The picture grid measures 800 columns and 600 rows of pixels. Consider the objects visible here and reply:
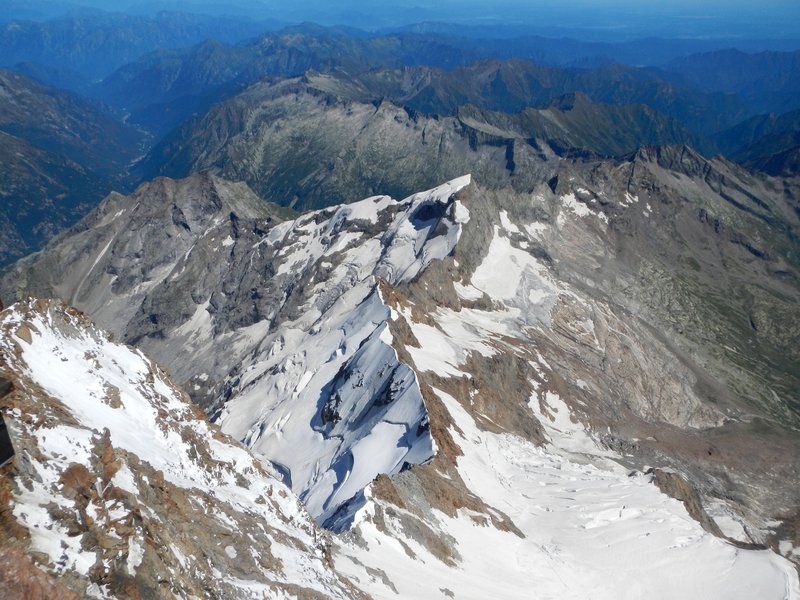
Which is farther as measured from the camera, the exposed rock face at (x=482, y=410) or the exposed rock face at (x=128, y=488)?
the exposed rock face at (x=482, y=410)

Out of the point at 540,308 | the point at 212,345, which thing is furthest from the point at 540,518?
the point at 212,345

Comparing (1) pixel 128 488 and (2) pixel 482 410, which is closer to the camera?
(1) pixel 128 488

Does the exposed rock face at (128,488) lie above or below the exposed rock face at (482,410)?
above

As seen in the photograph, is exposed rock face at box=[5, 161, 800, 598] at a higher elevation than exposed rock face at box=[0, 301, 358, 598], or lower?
lower

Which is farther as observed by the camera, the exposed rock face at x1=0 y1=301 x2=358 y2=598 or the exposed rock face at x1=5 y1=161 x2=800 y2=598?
the exposed rock face at x1=5 y1=161 x2=800 y2=598
